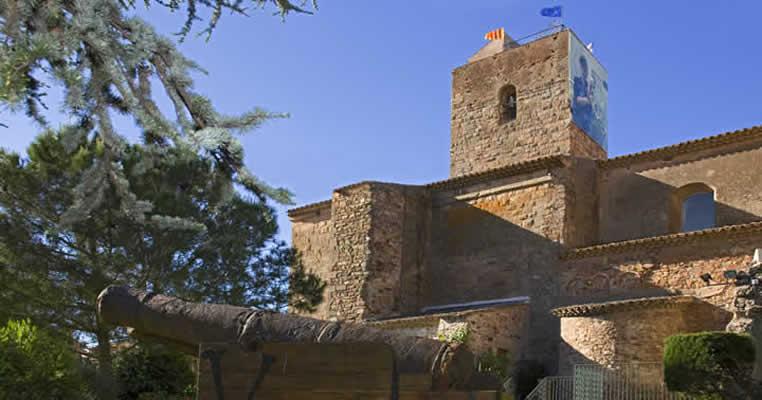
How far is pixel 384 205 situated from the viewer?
1795 centimetres

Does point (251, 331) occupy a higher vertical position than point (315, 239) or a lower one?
lower

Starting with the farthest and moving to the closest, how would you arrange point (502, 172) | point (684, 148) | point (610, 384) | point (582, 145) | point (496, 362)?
point (582, 145) < point (502, 172) < point (684, 148) < point (496, 362) < point (610, 384)

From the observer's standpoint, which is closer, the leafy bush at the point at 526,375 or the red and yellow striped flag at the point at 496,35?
the leafy bush at the point at 526,375

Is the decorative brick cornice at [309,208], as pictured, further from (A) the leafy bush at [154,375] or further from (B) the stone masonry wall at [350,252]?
(A) the leafy bush at [154,375]

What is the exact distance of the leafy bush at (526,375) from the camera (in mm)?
14047

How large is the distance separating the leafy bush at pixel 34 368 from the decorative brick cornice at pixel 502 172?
10.3 m

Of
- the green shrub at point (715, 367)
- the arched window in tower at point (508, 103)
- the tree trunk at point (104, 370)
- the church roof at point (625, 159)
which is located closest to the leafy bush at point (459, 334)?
the green shrub at point (715, 367)

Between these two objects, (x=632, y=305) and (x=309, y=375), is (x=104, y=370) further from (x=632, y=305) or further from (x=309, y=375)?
(x=309, y=375)

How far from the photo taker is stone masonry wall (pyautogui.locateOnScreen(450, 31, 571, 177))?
67.1 feet

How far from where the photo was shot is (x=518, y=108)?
842 inches

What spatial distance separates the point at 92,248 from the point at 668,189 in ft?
37.8

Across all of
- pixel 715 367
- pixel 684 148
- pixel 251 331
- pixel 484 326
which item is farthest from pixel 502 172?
pixel 251 331

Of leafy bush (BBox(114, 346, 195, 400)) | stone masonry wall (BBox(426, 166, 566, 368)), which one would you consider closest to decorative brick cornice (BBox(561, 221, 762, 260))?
stone masonry wall (BBox(426, 166, 566, 368))

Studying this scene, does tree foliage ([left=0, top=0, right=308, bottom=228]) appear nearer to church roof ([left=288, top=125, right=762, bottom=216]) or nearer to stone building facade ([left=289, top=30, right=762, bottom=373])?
stone building facade ([left=289, top=30, right=762, bottom=373])
